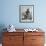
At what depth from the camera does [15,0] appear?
4.11 m

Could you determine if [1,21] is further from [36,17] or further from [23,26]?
[36,17]

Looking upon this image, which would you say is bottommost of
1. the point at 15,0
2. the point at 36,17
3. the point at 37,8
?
the point at 36,17

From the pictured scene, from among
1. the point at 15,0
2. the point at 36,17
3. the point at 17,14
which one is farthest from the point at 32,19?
the point at 15,0

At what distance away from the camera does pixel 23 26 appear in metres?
4.20

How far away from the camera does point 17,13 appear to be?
13.6 feet

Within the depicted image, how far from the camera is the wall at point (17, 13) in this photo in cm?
412

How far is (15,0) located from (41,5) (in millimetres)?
857

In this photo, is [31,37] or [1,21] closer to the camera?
[31,37]

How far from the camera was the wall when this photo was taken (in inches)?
162

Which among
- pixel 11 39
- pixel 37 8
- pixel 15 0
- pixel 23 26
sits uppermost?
pixel 15 0

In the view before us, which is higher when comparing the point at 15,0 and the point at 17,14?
the point at 15,0

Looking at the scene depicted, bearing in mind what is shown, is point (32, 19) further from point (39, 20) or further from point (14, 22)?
point (14, 22)

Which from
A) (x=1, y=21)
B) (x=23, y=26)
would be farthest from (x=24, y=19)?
(x=1, y=21)

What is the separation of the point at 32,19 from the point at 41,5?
54cm
